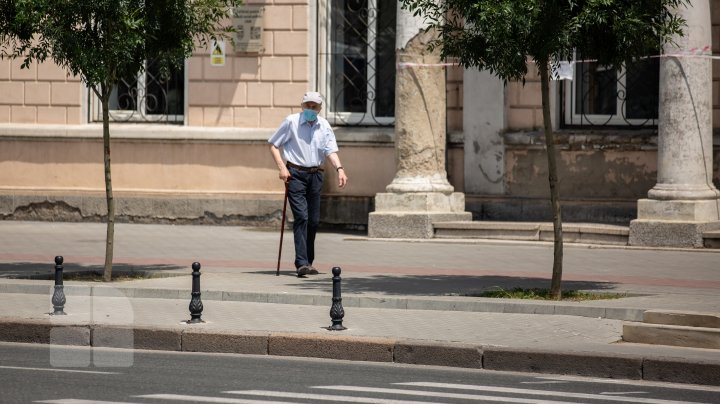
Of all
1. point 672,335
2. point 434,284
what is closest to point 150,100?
point 434,284

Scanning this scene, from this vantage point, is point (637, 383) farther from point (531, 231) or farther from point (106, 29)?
point (531, 231)

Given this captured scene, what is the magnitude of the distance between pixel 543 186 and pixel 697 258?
4004mm

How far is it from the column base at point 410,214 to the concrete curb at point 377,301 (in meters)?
6.70

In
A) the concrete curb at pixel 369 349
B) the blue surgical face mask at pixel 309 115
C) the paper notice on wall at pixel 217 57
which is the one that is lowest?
the concrete curb at pixel 369 349

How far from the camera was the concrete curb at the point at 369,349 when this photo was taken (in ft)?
32.4

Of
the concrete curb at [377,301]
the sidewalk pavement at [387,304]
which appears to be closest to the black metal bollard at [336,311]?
the sidewalk pavement at [387,304]

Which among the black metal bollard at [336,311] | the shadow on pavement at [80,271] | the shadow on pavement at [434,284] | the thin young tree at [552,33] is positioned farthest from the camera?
the shadow on pavement at [80,271]

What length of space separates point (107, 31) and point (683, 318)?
6.34 metres

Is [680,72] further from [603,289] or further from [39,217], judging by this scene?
[39,217]

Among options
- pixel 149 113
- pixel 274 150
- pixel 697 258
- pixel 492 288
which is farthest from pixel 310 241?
pixel 149 113

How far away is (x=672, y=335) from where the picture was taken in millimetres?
10758

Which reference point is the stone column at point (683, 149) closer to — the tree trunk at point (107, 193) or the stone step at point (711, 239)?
the stone step at point (711, 239)

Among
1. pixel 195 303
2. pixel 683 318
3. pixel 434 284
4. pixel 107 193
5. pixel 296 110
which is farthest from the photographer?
pixel 296 110

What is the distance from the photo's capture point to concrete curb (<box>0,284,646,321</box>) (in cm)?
1212
